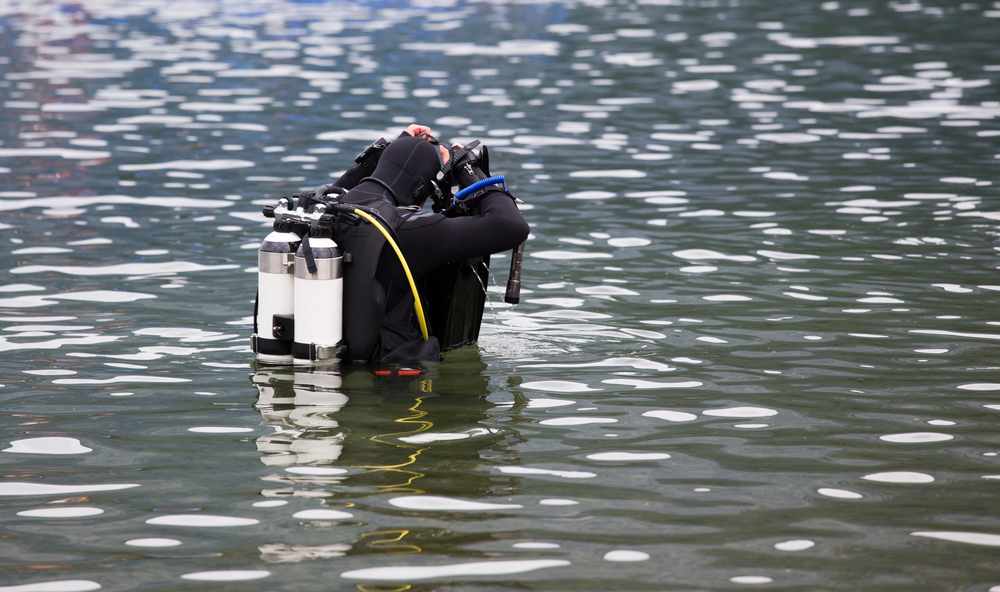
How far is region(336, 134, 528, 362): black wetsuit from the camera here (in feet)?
20.4

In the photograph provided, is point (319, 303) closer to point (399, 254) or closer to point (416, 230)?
point (399, 254)

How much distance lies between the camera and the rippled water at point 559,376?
441 centimetres

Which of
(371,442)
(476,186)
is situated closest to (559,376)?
(476,186)

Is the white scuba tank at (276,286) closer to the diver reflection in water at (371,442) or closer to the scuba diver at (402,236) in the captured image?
the scuba diver at (402,236)

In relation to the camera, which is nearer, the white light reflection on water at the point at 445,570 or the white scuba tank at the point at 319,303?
the white light reflection on water at the point at 445,570

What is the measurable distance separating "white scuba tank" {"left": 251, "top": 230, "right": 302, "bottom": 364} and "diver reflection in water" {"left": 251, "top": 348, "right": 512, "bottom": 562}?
30 centimetres

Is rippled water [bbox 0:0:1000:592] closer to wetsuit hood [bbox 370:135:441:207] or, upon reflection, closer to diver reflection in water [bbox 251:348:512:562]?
diver reflection in water [bbox 251:348:512:562]

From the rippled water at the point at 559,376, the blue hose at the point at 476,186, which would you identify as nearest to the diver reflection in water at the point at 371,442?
the rippled water at the point at 559,376

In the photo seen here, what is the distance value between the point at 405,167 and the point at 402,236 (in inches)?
20.5

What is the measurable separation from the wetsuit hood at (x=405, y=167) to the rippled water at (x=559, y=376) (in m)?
1.13

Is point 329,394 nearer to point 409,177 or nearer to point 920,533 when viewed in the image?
point 409,177

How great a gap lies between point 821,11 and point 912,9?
119 inches

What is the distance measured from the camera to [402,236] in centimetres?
620

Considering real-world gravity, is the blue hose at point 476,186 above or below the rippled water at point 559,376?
above
